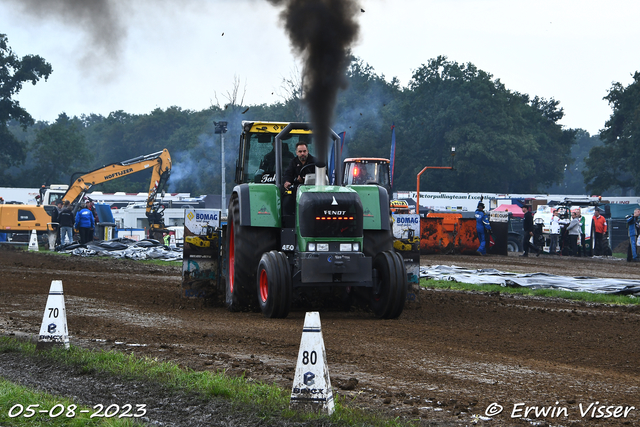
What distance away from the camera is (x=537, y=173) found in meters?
81.7

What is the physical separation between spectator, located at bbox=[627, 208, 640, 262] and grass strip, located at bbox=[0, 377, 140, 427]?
75.8ft

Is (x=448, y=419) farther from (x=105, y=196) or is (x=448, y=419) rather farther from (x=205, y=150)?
(x=205, y=150)

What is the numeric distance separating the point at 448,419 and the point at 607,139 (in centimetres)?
7291

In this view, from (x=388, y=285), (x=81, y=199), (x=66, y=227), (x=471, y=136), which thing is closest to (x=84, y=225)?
(x=66, y=227)

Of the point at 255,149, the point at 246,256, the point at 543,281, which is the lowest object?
the point at 543,281

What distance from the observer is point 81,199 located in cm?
3741

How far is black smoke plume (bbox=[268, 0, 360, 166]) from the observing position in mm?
9609

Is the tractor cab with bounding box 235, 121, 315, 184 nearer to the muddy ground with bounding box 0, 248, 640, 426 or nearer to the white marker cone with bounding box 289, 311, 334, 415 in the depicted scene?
the muddy ground with bounding box 0, 248, 640, 426

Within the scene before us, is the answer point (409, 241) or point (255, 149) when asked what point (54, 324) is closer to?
point (255, 149)

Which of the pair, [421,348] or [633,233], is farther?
[633,233]

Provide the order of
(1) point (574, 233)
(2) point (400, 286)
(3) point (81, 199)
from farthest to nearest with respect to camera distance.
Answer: (3) point (81, 199) → (1) point (574, 233) → (2) point (400, 286)

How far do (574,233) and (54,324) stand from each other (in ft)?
84.0

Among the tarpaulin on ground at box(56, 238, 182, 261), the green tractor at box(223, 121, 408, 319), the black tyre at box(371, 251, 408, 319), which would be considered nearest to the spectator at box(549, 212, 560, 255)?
the tarpaulin on ground at box(56, 238, 182, 261)

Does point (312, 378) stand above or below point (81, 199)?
below
